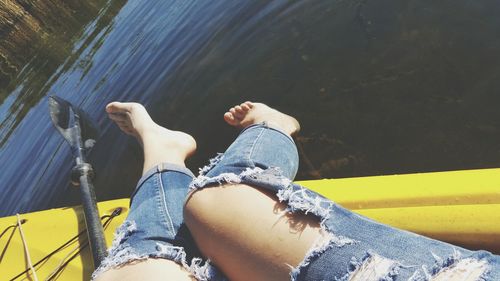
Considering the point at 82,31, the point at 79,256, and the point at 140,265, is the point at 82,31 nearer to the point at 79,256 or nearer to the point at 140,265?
the point at 79,256

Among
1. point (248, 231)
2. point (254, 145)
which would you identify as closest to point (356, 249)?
point (248, 231)

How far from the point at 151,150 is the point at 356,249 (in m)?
1.29

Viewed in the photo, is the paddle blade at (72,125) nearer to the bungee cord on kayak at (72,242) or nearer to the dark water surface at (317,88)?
the dark water surface at (317,88)

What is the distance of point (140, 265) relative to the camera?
142 centimetres

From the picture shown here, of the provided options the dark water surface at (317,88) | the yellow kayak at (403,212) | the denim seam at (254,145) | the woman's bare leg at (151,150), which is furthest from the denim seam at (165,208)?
the dark water surface at (317,88)

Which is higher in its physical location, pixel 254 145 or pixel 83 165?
pixel 254 145

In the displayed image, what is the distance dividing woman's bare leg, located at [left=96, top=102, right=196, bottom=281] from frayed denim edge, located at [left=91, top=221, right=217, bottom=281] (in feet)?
0.05

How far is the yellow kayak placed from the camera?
5.10 ft

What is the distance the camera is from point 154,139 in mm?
2285

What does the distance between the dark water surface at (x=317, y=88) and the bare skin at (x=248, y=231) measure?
62.8 inches

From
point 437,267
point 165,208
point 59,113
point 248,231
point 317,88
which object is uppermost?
point 317,88

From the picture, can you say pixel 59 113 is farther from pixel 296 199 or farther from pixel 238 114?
pixel 296 199

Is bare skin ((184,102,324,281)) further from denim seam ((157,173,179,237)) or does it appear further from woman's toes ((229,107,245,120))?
woman's toes ((229,107,245,120))

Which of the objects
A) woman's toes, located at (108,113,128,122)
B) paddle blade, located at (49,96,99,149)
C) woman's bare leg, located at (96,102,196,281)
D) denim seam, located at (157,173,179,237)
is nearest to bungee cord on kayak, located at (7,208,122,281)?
woman's bare leg, located at (96,102,196,281)
